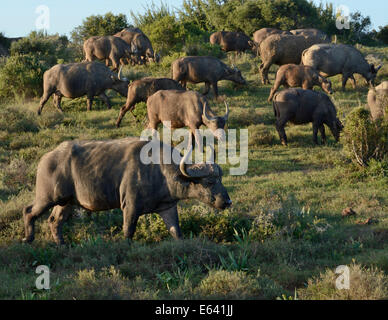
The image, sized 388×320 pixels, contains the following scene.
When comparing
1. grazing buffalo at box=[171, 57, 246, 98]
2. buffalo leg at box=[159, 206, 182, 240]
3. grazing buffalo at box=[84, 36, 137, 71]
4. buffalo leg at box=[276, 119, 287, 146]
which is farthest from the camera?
grazing buffalo at box=[84, 36, 137, 71]

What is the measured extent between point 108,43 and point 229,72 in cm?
707

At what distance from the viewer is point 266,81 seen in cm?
1878

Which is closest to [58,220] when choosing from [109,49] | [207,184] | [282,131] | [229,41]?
[207,184]

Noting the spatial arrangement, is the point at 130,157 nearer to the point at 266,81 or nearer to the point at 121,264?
the point at 121,264

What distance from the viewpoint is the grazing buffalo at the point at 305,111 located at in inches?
497

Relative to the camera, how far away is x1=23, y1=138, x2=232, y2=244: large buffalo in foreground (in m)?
6.41

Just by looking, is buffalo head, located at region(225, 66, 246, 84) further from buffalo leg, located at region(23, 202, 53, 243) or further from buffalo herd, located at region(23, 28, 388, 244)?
buffalo leg, located at region(23, 202, 53, 243)

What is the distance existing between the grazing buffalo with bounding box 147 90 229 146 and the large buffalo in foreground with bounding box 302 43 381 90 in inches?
289

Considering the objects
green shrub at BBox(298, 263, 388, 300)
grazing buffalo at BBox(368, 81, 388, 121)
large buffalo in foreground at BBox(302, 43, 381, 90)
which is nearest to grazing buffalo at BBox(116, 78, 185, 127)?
grazing buffalo at BBox(368, 81, 388, 121)

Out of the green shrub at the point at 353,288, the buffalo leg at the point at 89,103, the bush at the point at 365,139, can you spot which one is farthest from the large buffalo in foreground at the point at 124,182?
the buffalo leg at the point at 89,103

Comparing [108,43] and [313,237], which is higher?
[108,43]

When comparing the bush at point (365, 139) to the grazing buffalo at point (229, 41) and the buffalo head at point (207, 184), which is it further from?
the grazing buffalo at point (229, 41)

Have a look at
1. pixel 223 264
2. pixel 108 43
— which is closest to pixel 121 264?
pixel 223 264

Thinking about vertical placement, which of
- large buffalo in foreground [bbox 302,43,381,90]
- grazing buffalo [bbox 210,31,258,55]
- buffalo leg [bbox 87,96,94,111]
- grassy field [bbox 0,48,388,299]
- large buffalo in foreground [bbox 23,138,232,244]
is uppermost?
grazing buffalo [bbox 210,31,258,55]
